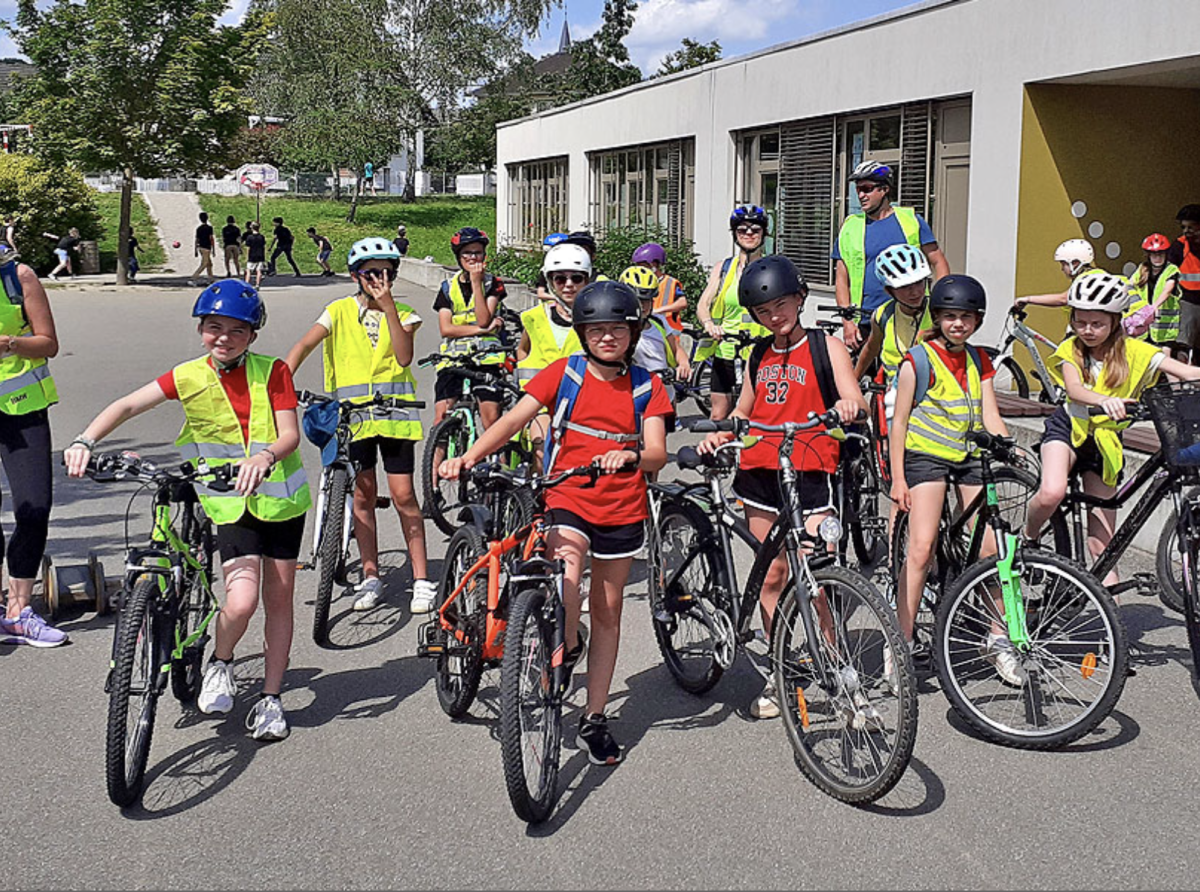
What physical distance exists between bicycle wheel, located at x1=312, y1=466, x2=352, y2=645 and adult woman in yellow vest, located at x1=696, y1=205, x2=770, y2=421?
3.16 m

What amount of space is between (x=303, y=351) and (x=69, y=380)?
11989mm

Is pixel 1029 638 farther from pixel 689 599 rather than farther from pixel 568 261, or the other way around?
pixel 568 261

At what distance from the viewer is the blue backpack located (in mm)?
5105

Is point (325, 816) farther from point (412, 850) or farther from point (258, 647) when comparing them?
point (258, 647)

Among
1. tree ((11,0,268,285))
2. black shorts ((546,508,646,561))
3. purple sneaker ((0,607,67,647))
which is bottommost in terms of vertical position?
purple sneaker ((0,607,67,647))

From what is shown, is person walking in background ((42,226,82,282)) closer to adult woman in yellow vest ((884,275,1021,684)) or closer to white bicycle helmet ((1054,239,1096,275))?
white bicycle helmet ((1054,239,1096,275))

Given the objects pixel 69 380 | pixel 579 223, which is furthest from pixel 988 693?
pixel 579 223

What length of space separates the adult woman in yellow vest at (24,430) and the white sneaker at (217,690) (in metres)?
1.52

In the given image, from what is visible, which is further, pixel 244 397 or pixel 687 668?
pixel 687 668

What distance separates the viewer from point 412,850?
436 centimetres

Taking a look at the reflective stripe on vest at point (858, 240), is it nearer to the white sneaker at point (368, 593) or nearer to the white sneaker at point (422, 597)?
the white sneaker at point (422, 597)

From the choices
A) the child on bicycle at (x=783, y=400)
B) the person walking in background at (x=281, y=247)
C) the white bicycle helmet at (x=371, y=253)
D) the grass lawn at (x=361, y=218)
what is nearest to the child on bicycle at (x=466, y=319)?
the white bicycle helmet at (x=371, y=253)

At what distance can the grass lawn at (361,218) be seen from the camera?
161 ft

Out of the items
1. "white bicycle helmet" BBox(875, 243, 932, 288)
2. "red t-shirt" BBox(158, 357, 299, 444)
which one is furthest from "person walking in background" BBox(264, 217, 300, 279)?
"red t-shirt" BBox(158, 357, 299, 444)
